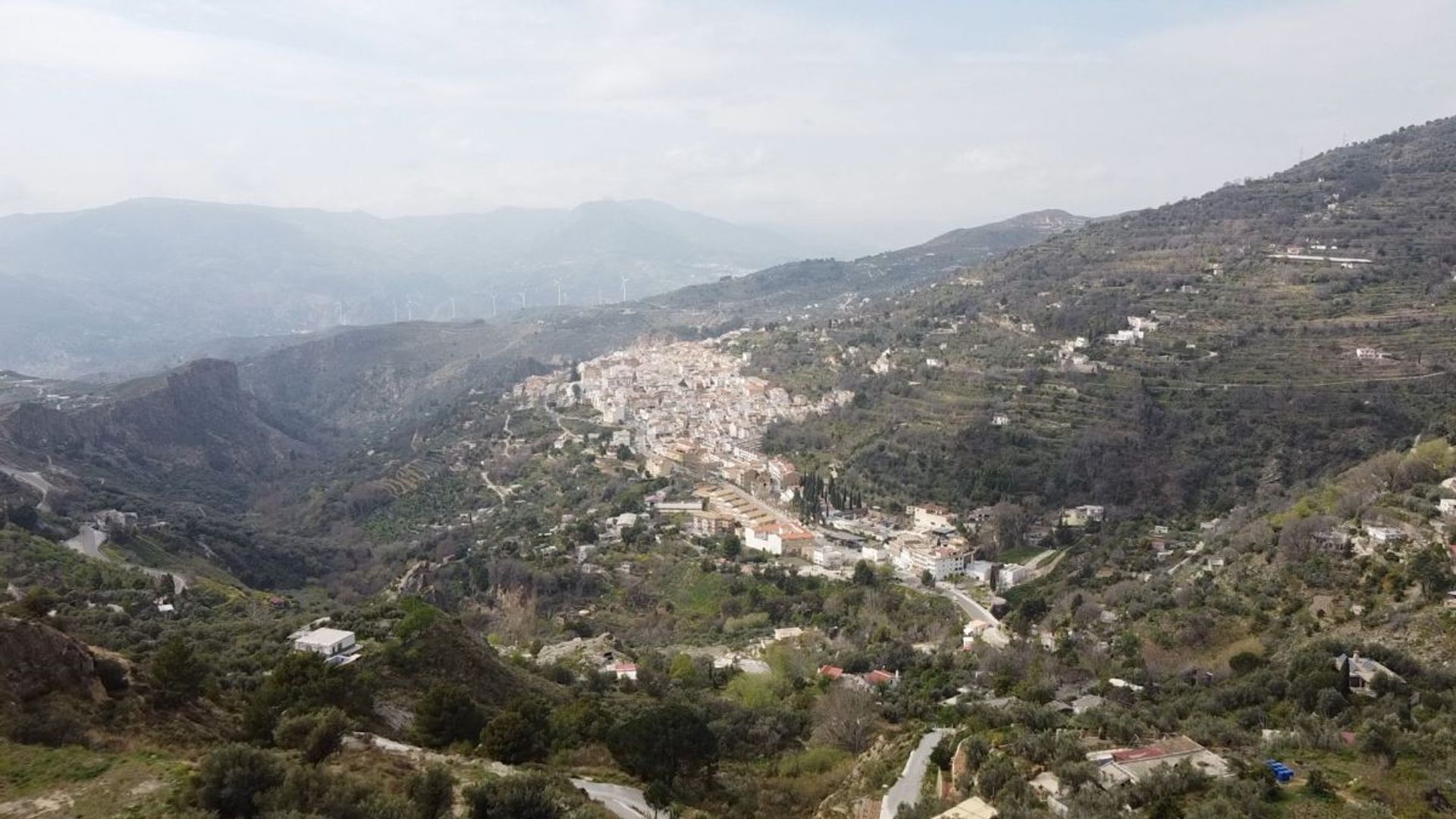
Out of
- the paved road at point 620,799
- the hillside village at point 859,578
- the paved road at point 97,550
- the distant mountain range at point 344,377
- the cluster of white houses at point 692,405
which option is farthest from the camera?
the distant mountain range at point 344,377

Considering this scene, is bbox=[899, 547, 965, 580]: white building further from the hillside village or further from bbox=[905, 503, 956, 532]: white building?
bbox=[905, 503, 956, 532]: white building

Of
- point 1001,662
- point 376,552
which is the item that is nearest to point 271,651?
point 1001,662

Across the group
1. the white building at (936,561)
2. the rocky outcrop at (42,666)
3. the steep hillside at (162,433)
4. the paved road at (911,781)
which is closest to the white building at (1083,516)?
the white building at (936,561)

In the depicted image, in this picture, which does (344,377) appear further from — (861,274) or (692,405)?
(861,274)

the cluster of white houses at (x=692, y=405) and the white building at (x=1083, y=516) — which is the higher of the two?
the cluster of white houses at (x=692, y=405)

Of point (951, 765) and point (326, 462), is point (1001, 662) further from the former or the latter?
point (326, 462)

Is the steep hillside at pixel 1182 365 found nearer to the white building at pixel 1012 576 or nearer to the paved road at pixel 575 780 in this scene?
the white building at pixel 1012 576
